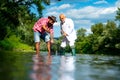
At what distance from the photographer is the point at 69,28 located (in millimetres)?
19766

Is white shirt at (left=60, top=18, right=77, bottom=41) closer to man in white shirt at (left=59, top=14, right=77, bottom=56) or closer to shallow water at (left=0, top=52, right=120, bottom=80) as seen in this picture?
man in white shirt at (left=59, top=14, right=77, bottom=56)

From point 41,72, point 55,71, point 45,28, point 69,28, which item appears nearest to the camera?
point 41,72

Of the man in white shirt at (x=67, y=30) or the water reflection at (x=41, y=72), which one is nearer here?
the water reflection at (x=41, y=72)

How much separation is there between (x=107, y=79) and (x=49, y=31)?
43.5 ft

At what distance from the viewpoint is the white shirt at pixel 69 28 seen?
1956 centimetres

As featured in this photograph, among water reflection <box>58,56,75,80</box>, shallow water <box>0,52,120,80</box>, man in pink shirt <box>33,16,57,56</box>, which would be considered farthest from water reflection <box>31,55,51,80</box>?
man in pink shirt <box>33,16,57,56</box>

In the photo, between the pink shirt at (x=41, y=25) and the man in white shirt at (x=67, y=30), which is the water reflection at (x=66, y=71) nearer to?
the pink shirt at (x=41, y=25)

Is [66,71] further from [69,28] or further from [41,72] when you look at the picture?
[69,28]

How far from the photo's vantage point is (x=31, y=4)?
156 feet

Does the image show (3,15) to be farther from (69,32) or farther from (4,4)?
(69,32)

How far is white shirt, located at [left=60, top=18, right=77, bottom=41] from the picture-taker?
1956 cm

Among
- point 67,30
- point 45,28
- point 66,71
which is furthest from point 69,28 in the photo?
point 66,71

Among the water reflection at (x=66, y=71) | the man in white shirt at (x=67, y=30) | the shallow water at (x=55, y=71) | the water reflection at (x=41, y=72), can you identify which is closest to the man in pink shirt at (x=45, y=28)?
the man in white shirt at (x=67, y=30)

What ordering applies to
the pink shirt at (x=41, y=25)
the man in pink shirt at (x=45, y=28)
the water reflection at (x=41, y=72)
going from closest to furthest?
the water reflection at (x=41, y=72)
the man in pink shirt at (x=45, y=28)
the pink shirt at (x=41, y=25)
